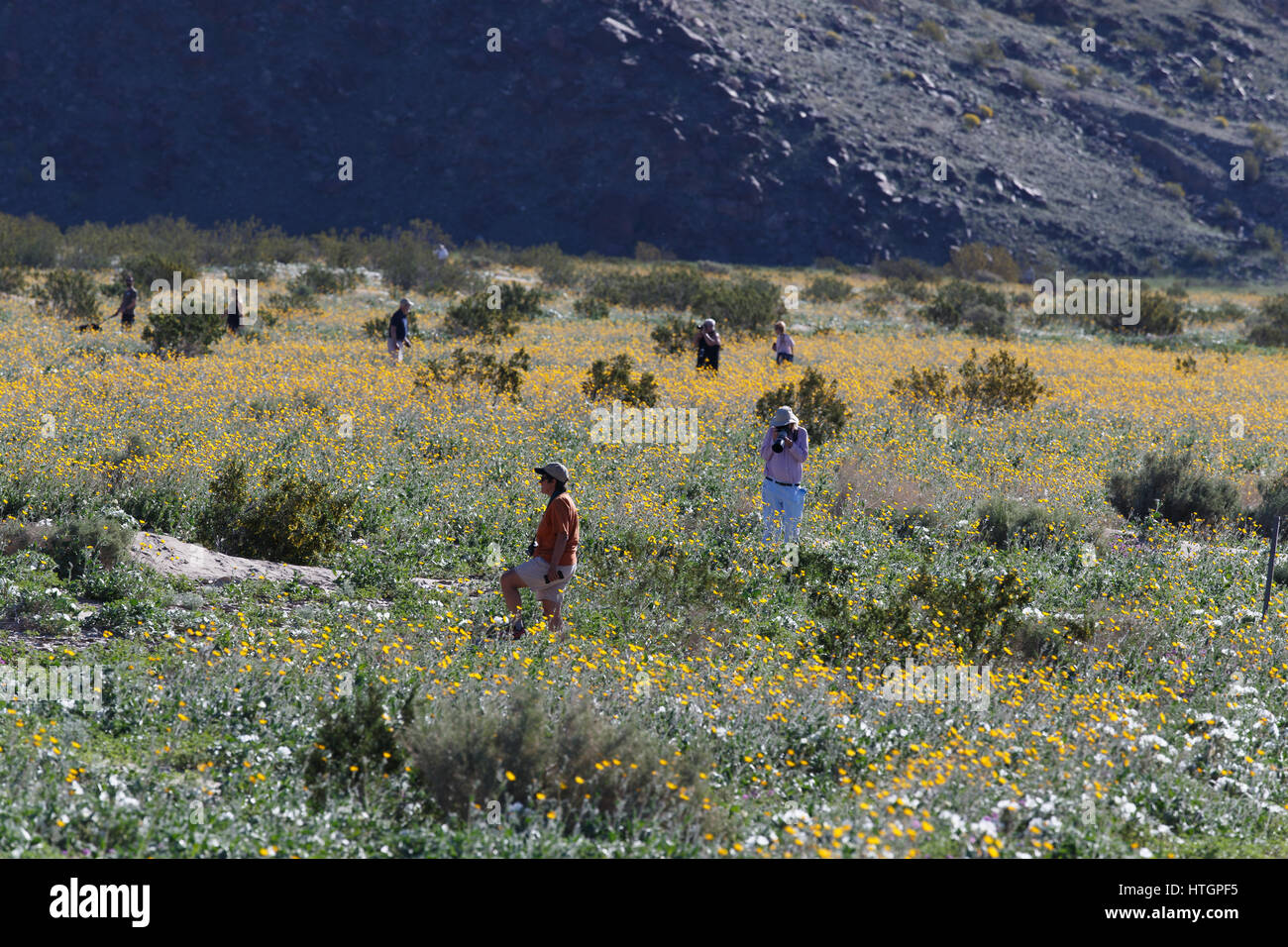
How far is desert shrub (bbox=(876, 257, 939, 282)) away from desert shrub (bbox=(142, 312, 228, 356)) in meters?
38.7

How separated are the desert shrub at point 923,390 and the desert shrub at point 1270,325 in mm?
20125

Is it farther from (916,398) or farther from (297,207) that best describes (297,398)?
(297,207)

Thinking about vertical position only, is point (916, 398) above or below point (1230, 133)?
below

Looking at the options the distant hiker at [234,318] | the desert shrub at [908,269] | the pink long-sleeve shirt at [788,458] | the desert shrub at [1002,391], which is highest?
the desert shrub at [908,269]

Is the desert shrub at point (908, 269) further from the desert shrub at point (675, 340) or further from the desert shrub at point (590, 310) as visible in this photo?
the desert shrub at point (675, 340)

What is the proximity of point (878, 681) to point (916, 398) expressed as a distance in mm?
Answer: 11582

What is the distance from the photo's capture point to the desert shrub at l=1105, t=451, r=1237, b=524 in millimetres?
12609

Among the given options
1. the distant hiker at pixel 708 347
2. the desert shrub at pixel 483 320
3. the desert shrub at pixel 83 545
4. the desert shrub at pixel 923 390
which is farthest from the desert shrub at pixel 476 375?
the desert shrub at pixel 83 545

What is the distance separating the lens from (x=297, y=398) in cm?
1417

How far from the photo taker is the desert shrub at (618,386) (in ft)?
52.3

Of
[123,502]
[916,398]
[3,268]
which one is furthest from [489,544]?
[3,268]

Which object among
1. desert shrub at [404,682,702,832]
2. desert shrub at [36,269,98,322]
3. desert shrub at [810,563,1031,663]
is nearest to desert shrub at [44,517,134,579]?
desert shrub at [404,682,702,832]

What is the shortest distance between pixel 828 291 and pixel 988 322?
10.9 meters

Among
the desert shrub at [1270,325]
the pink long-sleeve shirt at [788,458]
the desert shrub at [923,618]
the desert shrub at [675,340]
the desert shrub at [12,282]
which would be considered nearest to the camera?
the desert shrub at [923,618]
